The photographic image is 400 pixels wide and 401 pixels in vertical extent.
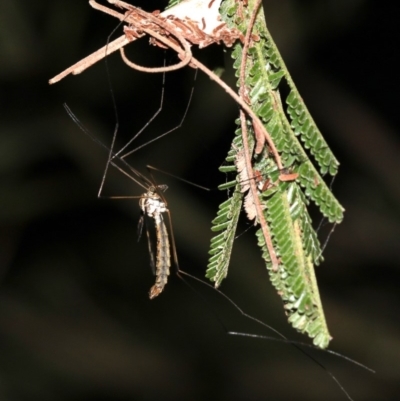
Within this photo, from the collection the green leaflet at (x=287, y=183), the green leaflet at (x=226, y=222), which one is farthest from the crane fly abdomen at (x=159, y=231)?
the green leaflet at (x=287, y=183)

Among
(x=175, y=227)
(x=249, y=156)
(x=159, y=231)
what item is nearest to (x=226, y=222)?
(x=249, y=156)

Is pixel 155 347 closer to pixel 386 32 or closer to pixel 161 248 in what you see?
pixel 386 32

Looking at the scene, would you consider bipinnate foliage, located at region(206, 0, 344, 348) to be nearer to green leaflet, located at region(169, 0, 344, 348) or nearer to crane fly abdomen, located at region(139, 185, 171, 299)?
green leaflet, located at region(169, 0, 344, 348)

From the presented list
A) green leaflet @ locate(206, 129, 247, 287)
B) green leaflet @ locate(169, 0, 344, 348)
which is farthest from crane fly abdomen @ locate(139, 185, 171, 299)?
green leaflet @ locate(169, 0, 344, 348)

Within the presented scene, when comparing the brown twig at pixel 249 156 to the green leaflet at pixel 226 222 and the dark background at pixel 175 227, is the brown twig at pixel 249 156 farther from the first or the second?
the dark background at pixel 175 227

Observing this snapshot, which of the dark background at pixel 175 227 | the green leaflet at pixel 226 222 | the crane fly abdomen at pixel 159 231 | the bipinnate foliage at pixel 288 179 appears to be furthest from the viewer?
the dark background at pixel 175 227

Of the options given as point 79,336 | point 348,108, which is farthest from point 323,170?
point 79,336
